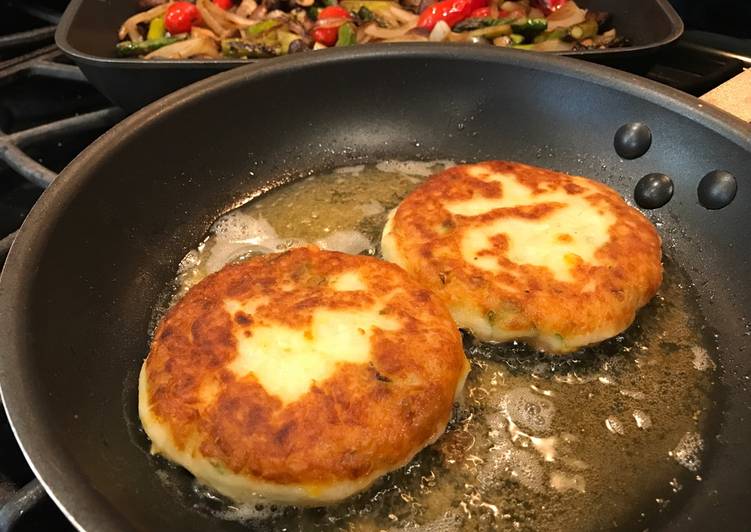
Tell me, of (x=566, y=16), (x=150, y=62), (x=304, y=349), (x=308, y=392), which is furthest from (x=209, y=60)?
(x=566, y=16)

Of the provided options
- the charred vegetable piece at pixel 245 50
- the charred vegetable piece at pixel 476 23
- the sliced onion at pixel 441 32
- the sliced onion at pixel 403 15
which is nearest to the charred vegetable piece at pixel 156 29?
the charred vegetable piece at pixel 245 50

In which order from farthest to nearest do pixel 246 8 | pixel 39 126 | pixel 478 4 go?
pixel 246 8
pixel 478 4
pixel 39 126

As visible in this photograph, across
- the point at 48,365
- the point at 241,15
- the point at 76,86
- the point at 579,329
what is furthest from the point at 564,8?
the point at 48,365

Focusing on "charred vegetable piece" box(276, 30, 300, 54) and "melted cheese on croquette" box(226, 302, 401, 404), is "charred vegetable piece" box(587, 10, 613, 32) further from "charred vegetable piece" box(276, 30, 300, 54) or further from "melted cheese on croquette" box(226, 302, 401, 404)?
"melted cheese on croquette" box(226, 302, 401, 404)

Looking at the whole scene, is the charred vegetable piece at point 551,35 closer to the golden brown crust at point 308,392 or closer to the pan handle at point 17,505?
the golden brown crust at point 308,392

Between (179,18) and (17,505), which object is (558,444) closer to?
(17,505)

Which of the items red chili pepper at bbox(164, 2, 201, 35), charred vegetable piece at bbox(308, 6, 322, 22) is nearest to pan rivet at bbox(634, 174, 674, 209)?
charred vegetable piece at bbox(308, 6, 322, 22)
